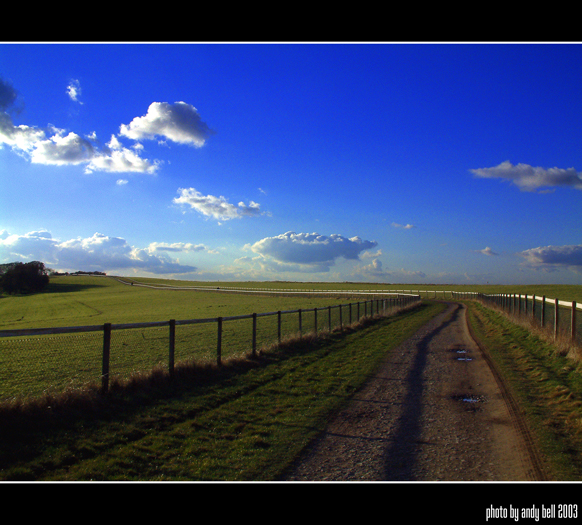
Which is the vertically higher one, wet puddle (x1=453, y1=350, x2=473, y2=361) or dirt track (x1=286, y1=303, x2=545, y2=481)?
dirt track (x1=286, y1=303, x2=545, y2=481)

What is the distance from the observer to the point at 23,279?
343 feet

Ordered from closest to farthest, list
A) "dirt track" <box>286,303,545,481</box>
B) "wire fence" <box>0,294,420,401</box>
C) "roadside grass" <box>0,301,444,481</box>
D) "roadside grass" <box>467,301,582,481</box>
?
"dirt track" <box>286,303,545,481</box>, "roadside grass" <box>0,301,444,481</box>, "roadside grass" <box>467,301,582,481</box>, "wire fence" <box>0,294,420,401</box>

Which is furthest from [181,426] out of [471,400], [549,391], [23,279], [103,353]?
[23,279]

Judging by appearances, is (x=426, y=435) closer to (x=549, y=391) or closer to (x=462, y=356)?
(x=549, y=391)

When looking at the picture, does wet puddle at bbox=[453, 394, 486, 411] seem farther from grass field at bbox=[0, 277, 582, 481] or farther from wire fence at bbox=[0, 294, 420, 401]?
wire fence at bbox=[0, 294, 420, 401]

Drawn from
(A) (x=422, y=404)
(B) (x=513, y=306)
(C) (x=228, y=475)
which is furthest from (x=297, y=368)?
(B) (x=513, y=306)

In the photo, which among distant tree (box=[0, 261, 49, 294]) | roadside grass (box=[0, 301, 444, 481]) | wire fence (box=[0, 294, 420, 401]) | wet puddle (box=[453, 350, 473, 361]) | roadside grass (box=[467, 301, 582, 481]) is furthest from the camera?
distant tree (box=[0, 261, 49, 294])

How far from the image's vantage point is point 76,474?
4.77 metres

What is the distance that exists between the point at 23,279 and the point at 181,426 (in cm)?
11973

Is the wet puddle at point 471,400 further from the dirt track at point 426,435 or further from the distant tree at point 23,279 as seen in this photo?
the distant tree at point 23,279

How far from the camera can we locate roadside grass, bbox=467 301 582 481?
5.20m

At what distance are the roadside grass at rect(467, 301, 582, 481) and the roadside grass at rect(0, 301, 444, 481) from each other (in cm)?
327

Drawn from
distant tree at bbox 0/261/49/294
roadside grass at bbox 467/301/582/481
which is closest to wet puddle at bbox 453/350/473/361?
roadside grass at bbox 467/301/582/481
